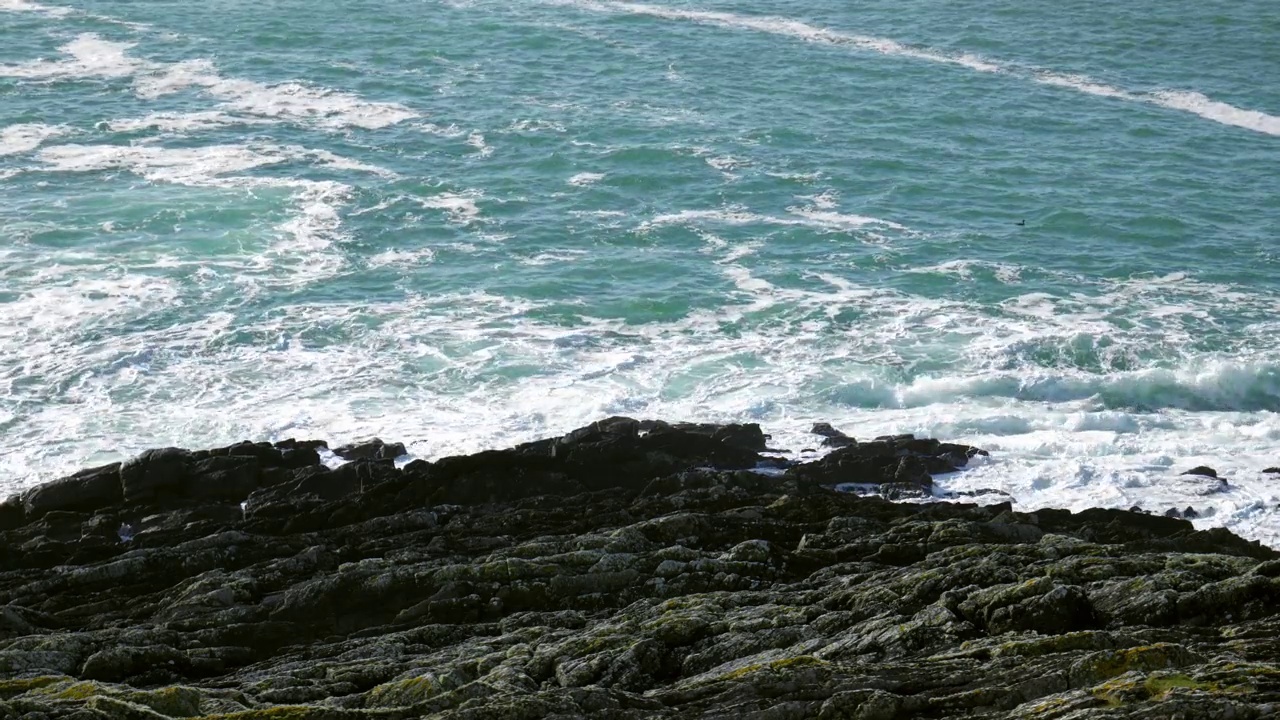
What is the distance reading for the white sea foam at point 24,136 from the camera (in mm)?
54688

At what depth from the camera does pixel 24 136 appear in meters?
56.2

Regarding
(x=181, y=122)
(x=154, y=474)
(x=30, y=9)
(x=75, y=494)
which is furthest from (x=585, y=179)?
(x=30, y=9)

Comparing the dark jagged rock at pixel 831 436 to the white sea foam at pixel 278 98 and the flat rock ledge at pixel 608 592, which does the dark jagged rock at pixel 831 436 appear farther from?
the white sea foam at pixel 278 98

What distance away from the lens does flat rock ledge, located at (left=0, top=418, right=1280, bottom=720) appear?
585 inches

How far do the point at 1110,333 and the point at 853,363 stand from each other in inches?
306

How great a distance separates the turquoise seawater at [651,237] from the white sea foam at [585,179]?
131 mm

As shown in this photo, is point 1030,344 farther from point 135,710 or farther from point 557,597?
point 135,710

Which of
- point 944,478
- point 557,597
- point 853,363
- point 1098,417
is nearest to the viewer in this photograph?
point 557,597

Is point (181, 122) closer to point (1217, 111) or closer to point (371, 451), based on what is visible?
point (371, 451)

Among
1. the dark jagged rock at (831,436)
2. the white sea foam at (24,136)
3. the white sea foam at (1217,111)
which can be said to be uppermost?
the white sea foam at (1217,111)

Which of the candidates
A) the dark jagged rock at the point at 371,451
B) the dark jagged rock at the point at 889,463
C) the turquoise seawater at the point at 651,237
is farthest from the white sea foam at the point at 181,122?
the dark jagged rock at the point at 889,463

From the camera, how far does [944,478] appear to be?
31109mm

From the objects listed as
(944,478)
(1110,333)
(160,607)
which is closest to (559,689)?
(160,607)

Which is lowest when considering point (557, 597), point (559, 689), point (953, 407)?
point (953, 407)
